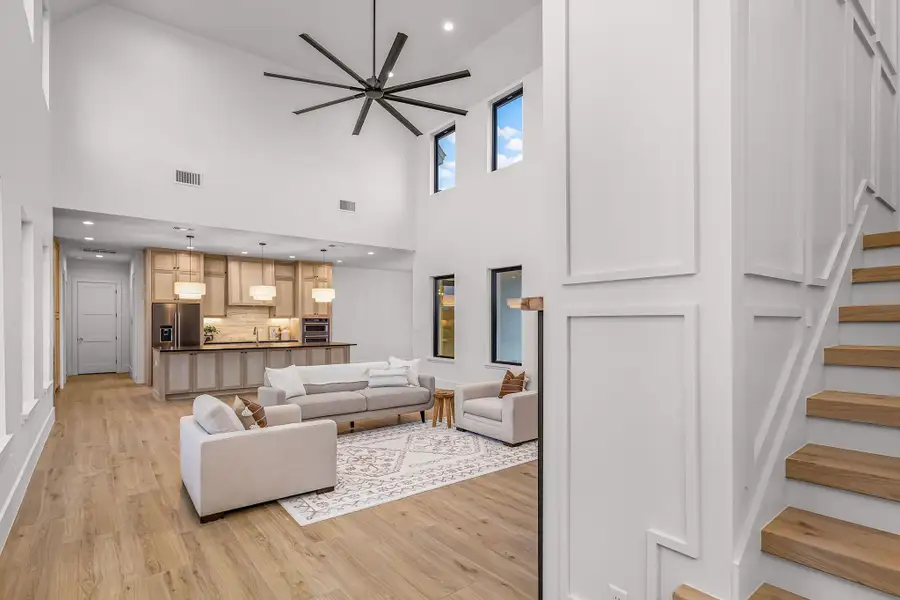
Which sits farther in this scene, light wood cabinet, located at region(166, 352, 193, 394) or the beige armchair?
light wood cabinet, located at region(166, 352, 193, 394)

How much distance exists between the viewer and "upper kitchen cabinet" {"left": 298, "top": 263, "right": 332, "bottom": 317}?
1024cm

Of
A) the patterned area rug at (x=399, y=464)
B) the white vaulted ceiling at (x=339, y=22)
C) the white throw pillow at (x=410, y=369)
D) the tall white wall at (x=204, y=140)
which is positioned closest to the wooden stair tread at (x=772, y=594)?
the patterned area rug at (x=399, y=464)

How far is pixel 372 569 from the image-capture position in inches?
103

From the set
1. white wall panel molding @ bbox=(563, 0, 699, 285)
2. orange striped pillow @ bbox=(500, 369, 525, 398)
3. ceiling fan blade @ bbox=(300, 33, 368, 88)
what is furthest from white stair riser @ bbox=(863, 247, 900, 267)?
ceiling fan blade @ bbox=(300, 33, 368, 88)

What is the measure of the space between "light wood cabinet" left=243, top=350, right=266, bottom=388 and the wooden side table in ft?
12.9

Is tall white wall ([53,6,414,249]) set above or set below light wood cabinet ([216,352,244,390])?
above

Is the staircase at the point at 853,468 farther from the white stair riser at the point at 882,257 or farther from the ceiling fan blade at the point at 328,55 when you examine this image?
the ceiling fan blade at the point at 328,55

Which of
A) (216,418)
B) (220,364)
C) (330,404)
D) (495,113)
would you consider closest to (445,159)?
(495,113)

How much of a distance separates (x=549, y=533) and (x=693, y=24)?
6.26 feet

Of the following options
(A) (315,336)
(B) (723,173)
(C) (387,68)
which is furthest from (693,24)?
(A) (315,336)

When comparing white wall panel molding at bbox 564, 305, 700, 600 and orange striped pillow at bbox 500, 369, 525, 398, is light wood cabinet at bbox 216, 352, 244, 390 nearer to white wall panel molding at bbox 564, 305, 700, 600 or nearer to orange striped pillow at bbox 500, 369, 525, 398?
orange striped pillow at bbox 500, 369, 525, 398

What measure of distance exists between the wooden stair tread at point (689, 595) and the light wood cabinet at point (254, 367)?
8114 mm

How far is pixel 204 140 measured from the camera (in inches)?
275

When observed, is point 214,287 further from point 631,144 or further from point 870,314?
point 870,314
